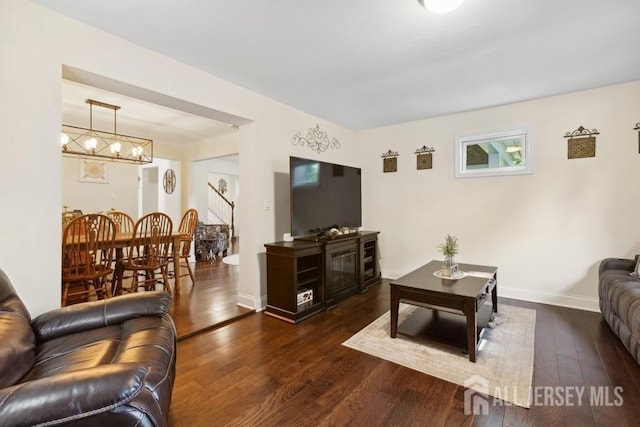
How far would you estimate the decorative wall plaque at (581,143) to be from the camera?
321 cm

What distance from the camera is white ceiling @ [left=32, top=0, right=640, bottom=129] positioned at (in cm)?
188

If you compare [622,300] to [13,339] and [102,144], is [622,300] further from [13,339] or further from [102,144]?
[102,144]

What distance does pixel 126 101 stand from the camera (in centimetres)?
356

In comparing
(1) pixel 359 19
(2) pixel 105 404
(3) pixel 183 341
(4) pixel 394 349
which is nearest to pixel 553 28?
(1) pixel 359 19

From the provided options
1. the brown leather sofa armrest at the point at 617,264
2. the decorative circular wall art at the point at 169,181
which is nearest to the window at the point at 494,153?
the brown leather sofa armrest at the point at 617,264

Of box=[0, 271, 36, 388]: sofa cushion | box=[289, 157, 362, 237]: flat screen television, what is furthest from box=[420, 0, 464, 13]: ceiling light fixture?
box=[0, 271, 36, 388]: sofa cushion

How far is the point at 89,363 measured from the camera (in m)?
1.31

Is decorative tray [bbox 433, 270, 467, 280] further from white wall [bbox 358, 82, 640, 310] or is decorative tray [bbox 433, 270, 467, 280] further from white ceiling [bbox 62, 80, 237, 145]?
white ceiling [bbox 62, 80, 237, 145]

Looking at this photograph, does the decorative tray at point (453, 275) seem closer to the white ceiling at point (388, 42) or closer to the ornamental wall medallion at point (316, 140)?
the white ceiling at point (388, 42)

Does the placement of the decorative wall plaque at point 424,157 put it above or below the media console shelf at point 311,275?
above

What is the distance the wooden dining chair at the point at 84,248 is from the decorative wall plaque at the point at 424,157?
12.8 ft

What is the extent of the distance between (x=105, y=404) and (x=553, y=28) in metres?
3.20

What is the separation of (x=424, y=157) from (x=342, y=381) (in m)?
3.31

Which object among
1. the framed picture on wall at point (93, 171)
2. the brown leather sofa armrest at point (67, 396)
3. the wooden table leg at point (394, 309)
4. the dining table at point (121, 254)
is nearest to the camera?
the brown leather sofa armrest at point (67, 396)
